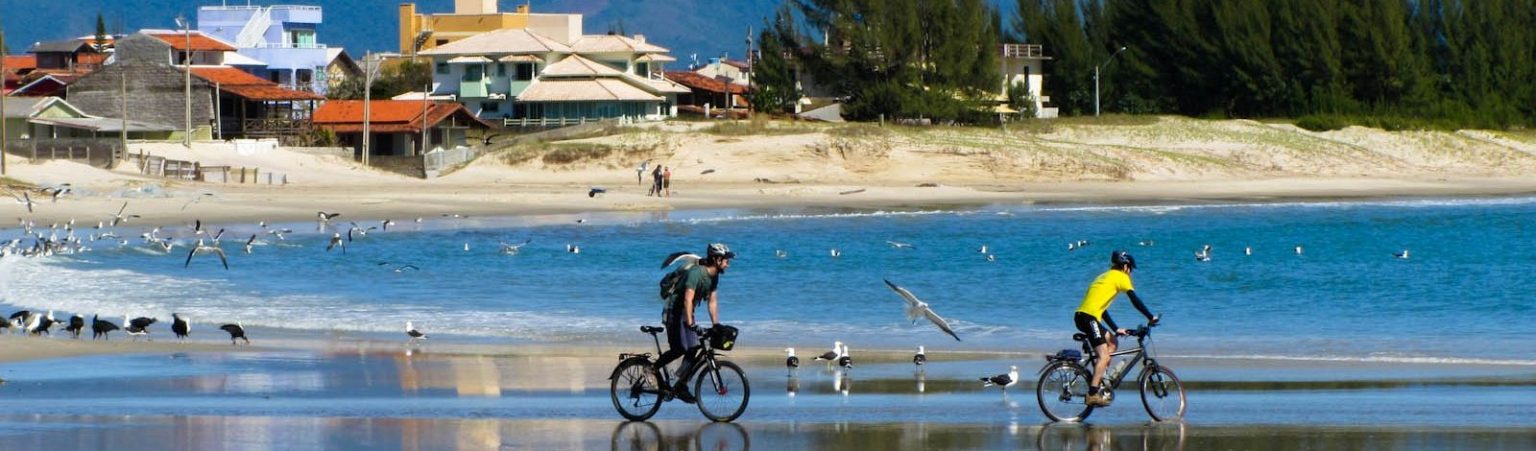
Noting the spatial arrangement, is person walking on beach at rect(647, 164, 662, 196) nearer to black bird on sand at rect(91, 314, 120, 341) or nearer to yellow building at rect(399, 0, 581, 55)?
black bird on sand at rect(91, 314, 120, 341)

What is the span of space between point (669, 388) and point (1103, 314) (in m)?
2.83

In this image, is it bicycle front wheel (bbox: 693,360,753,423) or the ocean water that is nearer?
bicycle front wheel (bbox: 693,360,753,423)

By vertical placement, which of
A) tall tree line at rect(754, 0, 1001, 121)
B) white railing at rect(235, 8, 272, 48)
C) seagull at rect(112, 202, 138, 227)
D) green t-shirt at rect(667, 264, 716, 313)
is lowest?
seagull at rect(112, 202, 138, 227)

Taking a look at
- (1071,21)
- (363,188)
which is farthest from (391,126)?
(1071,21)

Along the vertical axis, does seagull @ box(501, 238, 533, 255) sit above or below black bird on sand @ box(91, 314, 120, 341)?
above

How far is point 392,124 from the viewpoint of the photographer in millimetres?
69375

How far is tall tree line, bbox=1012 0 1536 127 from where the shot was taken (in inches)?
3280

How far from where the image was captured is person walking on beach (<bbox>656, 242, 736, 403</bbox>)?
13.3 meters

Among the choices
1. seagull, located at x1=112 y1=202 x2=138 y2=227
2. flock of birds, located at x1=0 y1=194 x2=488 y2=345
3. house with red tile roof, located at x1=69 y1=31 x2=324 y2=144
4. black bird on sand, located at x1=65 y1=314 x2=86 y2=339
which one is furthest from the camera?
house with red tile roof, located at x1=69 y1=31 x2=324 y2=144

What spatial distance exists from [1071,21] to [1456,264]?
52.8 m

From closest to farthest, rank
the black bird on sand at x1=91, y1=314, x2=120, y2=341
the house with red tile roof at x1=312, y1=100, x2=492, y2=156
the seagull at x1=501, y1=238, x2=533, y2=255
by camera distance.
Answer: the black bird on sand at x1=91, y1=314, x2=120, y2=341
the seagull at x1=501, y1=238, x2=533, y2=255
the house with red tile roof at x1=312, y1=100, x2=492, y2=156

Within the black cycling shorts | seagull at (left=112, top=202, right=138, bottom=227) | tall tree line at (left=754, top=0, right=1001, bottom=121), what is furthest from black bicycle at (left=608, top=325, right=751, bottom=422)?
tall tree line at (left=754, top=0, right=1001, bottom=121)

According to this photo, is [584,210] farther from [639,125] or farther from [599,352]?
[599,352]

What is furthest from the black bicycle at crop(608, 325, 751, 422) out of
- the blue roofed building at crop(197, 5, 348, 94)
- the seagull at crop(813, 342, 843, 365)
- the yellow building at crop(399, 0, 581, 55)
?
the blue roofed building at crop(197, 5, 348, 94)
